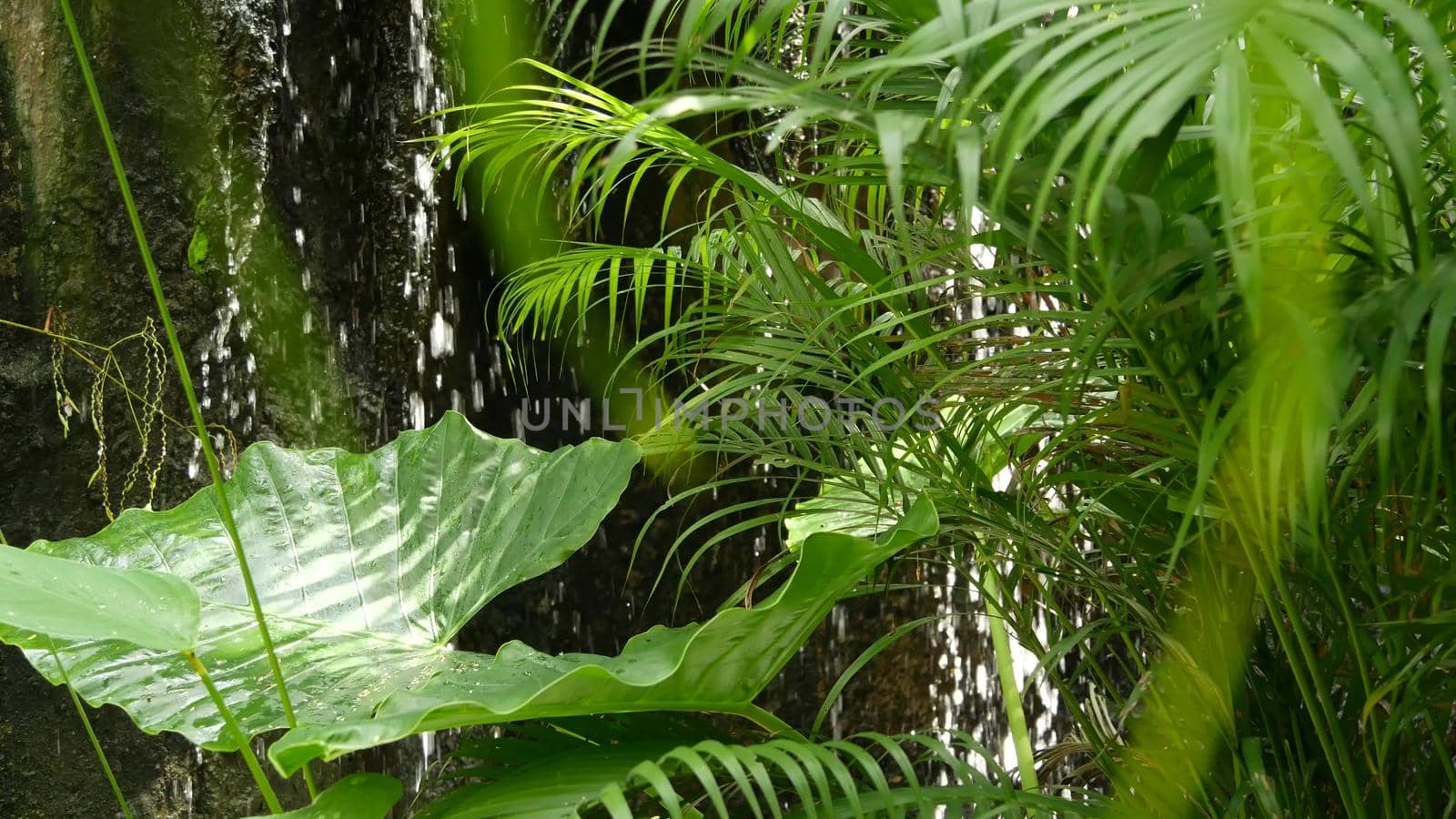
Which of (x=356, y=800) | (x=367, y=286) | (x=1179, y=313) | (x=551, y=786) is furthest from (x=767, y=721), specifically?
(x=367, y=286)

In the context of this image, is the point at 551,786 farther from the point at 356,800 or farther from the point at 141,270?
the point at 141,270

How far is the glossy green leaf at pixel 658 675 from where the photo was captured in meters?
0.77

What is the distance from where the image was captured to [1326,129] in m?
0.50

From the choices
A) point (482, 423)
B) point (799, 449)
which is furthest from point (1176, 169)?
point (482, 423)

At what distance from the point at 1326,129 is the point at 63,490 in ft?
7.52

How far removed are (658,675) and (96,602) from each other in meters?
0.40

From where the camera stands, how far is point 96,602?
2.56ft

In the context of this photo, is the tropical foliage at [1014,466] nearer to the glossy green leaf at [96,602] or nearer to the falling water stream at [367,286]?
the glossy green leaf at [96,602]

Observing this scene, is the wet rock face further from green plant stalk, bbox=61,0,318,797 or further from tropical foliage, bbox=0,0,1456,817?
green plant stalk, bbox=61,0,318,797

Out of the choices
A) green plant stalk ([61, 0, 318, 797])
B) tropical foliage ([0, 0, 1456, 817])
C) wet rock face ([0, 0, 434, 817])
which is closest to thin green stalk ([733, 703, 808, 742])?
tropical foliage ([0, 0, 1456, 817])

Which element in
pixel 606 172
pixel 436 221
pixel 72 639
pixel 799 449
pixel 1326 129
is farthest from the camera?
pixel 436 221

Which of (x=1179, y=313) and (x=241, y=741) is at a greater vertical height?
(x=1179, y=313)

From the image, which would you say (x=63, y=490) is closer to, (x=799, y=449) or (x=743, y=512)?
(x=743, y=512)

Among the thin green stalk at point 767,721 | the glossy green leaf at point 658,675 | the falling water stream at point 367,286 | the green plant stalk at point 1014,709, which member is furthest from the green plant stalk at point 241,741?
the falling water stream at point 367,286
